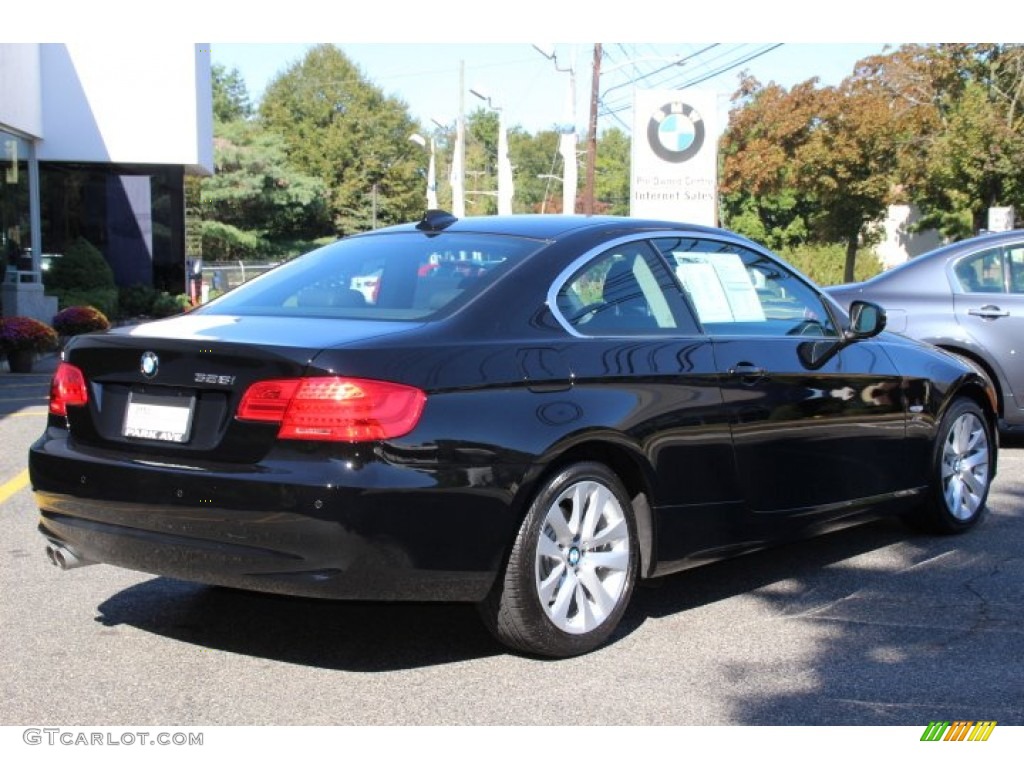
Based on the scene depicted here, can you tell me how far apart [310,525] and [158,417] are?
709 mm

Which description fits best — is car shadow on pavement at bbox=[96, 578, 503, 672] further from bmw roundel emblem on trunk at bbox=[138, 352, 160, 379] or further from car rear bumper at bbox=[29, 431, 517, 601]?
bmw roundel emblem on trunk at bbox=[138, 352, 160, 379]

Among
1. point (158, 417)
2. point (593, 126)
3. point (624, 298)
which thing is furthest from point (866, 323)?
point (593, 126)

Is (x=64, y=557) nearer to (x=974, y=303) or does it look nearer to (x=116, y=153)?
(x=974, y=303)

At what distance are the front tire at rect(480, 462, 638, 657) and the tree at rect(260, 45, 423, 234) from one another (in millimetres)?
75309

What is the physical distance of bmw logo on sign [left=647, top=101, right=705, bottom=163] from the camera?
1884 cm

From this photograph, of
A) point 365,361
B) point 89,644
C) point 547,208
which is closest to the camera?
point 365,361

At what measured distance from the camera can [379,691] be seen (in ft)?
13.3

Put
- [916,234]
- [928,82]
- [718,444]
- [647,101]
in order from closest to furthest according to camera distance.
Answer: [718,444], [647,101], [928,82], [916,234]

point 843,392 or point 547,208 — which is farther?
point 547,208

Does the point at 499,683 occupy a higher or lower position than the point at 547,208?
lower

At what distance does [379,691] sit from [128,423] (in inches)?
47.5

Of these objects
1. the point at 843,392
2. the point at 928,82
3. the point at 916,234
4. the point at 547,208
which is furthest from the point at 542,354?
the point at 547,208

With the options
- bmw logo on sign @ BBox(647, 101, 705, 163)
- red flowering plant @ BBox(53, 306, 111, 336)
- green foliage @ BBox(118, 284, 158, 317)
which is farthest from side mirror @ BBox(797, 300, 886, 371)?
green foliage @ BBox(118, 284, 158, 317)

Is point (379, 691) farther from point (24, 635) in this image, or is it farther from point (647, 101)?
point (647, 101)
